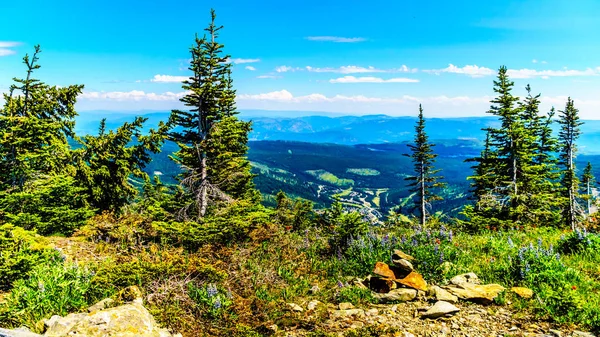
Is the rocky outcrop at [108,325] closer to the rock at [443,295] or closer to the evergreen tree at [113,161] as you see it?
the rock at [443,295]

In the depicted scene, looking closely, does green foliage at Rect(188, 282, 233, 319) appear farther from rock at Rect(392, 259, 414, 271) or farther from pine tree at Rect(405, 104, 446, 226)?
pine tree at Rect(405, 104, 446, 226)

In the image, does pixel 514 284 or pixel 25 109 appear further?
pixel 25 109

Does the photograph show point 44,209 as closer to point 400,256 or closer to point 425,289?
point 400,256

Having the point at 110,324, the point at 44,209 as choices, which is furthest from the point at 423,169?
the point at 110,324

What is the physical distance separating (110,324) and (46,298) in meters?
1.64

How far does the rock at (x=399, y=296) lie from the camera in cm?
605

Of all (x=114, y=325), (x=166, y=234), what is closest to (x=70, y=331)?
(x=114, y=325)

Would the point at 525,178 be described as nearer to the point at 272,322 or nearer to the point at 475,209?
the point at 475,209

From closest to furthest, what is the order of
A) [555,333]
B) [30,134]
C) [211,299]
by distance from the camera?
[555,333] < [211,299] < [30,134]

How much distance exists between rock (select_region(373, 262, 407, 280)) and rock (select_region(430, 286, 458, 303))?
0.75 metres

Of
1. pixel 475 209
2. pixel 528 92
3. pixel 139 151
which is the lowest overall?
pixel 475 209

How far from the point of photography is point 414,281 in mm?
6359

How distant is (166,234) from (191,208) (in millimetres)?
6845

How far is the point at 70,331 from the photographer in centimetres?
423
